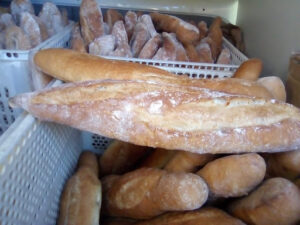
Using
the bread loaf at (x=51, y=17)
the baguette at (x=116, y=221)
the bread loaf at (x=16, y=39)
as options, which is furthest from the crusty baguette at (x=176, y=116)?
the bread loaf at (x=51, y=17)

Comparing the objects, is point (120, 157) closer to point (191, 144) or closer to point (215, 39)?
point (191, 144)

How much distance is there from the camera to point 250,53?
1.16 m

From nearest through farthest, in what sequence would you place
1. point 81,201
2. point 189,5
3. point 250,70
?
point 81,201
point 250,70
point 189,5

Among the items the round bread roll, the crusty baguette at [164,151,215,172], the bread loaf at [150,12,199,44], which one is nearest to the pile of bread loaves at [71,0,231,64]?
the bread loaf at [150,12,199,44]

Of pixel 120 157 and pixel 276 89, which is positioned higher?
pixel 276 89

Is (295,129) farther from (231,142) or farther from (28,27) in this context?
(28,27)

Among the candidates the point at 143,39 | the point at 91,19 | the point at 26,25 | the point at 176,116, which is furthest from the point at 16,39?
the point at 176,116

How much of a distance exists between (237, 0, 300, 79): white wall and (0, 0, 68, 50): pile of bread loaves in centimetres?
87

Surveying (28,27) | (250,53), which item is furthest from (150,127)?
(250,53)

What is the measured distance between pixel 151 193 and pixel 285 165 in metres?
0.30

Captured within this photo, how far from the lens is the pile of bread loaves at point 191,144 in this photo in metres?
0.49

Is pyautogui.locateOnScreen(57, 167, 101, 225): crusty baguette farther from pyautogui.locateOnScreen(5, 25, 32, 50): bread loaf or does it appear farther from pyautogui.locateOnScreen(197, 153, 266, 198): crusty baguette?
pyautogui.locateOnScreen(5, 25, 32, 50): bread loaf

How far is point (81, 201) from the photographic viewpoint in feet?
1.85

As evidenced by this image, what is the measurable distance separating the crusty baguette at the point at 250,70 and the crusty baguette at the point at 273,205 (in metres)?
0.32
